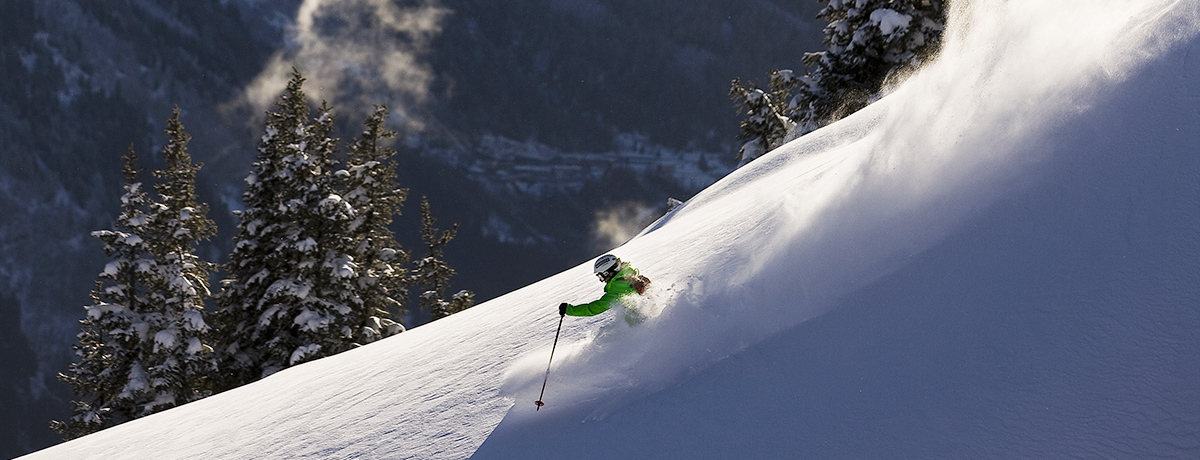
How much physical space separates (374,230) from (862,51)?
1724 cm

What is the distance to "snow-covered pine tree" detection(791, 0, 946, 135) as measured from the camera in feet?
70.9

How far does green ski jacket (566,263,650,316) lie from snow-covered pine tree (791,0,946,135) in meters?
17.2

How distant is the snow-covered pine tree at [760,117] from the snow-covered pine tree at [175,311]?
21.1 m

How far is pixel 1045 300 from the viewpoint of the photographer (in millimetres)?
5324

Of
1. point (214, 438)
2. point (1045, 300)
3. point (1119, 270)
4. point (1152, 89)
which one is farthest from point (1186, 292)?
point (214, 438)

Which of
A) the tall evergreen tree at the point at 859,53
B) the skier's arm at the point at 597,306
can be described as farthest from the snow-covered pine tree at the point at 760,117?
the skier's arm at the point at 597,306

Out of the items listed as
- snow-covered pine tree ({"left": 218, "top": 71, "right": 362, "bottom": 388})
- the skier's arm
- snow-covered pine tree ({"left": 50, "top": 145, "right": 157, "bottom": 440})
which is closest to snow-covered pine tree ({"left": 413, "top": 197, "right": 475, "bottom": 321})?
snow-covered pine tree ({"left": 218, "top": 71, "right": 362, "bottom": 388})

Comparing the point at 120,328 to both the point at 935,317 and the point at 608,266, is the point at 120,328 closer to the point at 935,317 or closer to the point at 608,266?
the point at 608,266

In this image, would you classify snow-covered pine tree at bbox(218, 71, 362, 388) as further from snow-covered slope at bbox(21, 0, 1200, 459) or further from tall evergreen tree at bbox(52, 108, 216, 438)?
snow-covered slope at bbox(21, 0, 1200, 459)

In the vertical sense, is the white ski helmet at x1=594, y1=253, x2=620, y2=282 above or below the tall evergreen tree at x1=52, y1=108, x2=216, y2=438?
below

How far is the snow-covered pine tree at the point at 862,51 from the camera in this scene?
70.9ft

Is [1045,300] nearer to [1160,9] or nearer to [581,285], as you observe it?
[1160,9]

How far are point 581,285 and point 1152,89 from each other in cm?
692

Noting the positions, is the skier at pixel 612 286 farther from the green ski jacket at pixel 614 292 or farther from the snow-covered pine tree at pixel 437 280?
the snow-covered pine tree at pixel 437 280
